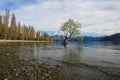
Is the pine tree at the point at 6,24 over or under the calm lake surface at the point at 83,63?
over

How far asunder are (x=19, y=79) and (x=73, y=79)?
4070mm

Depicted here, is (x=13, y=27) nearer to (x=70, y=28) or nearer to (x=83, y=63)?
(x=70, y=28)

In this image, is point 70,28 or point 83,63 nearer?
point 83,63

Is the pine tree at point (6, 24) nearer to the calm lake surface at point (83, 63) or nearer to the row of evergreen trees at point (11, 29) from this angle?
the row of evergreen trees at point (11, 29)

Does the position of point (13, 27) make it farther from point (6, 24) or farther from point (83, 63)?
point (83, 63)

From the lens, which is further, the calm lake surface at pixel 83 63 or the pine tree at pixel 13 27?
the pine tree at pixel 13 27

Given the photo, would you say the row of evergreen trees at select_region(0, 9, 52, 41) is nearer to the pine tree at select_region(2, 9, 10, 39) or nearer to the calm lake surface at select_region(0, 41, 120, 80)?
the pine tree at select_region(2, 9, 10, 39)

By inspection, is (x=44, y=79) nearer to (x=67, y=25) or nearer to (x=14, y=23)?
(x=67, y=25)

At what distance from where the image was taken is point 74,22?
103312mm

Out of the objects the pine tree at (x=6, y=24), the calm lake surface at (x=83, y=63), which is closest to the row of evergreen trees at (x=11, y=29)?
the pine tree at (x=6, y=24)

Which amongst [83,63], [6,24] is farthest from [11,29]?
[83,63]

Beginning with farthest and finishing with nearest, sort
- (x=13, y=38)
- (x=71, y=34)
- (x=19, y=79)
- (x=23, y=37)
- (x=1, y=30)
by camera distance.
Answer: (x=23, y=37)
(x=13, y=38)
(x=1, y=30)
(x=71, y=34)
(x=19, y=79)

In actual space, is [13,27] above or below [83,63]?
above

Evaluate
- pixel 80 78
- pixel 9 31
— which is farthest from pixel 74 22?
pixel 80 78
